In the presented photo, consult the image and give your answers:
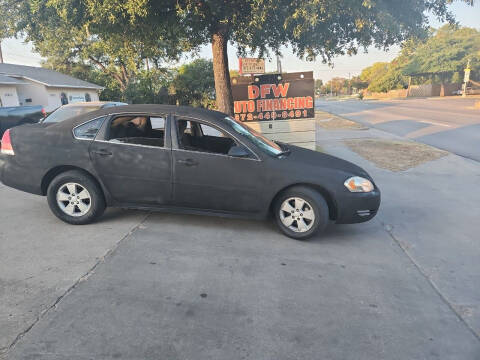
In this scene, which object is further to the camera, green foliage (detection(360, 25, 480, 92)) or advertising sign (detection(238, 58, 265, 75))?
green foliage (detection(360, 25, 480, 92))

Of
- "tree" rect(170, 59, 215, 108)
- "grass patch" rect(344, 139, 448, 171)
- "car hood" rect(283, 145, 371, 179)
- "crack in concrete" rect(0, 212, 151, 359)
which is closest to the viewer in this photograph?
"crack in concrete" rect(0, 212, 151, 359)

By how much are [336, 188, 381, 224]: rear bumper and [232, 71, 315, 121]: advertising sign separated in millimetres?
5582

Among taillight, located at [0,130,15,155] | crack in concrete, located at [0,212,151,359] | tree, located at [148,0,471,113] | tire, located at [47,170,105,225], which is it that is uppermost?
tree, located at [148,0,471,113]

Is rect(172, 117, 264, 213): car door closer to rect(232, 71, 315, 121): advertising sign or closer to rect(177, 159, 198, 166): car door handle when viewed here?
rect(177, 159, 198, 166): car door handle

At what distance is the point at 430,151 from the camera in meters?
10.5

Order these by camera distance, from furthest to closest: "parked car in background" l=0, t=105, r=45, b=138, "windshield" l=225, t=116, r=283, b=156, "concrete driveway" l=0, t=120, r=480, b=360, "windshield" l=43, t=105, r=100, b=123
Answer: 1. "parked car in background" l=0, t=105, r=45, b=138
2. "windshield" l=43, t=105, r=100, b=123
3. "windshield" l=225, t=116, r=283, b=156
4. "concrete driveway" l=0, t=120, r=480, b=360

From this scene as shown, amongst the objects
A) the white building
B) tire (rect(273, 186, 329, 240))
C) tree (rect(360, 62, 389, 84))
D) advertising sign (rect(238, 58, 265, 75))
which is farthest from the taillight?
tree (rect(360, 62, 389, 84))

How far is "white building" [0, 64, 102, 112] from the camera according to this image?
24.2 meters

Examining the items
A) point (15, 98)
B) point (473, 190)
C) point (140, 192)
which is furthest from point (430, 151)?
point (15, 98)

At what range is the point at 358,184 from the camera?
4336 mm

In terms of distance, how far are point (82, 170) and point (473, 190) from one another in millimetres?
6942

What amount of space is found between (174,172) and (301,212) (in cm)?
167

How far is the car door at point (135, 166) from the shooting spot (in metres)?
4.38

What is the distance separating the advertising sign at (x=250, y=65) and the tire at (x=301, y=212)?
743cm
